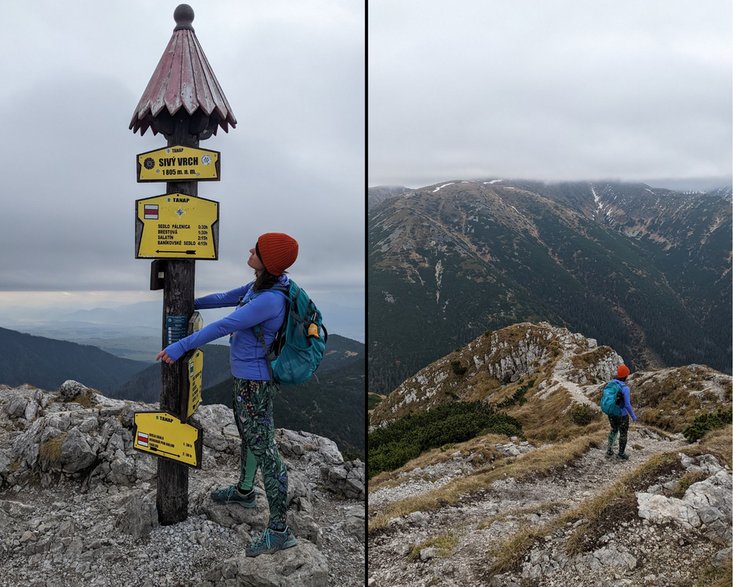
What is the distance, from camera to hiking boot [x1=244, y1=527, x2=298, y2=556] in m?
4.73

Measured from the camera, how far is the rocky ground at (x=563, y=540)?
5309mm

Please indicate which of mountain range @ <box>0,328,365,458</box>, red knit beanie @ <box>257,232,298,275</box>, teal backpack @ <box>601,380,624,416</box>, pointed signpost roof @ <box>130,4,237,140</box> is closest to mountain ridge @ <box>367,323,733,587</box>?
teal backpack @ <box>601,380,624,416</box>

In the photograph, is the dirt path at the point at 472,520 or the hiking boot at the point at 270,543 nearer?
the hiking boot at the point at 270,543

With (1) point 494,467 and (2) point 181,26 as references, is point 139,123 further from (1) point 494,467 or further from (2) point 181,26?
(1) point 494,467

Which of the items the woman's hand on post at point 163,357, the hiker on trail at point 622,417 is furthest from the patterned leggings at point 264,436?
the hiker on trail at point 622,417

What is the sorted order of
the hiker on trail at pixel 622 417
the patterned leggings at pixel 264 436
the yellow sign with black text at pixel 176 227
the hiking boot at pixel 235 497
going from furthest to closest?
1. the hiker on trail at pixel 622 417
2. the hiking boot at pixel 235 497
3. the yellow sign with black text at pixel 176 227
4. the patterned leggings at pixel 264 436

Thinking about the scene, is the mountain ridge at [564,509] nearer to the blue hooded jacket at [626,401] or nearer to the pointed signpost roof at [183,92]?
the blue hooded jacket at [626,401]

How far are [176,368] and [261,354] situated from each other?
1430mm

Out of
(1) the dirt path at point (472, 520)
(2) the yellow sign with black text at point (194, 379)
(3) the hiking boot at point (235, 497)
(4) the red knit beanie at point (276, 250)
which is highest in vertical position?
(4) the red knit beanie at point (276, 250)

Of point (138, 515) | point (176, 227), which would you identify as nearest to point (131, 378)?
point (138, 515)

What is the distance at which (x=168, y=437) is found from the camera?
5434 millimetres

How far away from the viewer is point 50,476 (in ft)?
23.7

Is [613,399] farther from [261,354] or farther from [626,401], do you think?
[261,354]

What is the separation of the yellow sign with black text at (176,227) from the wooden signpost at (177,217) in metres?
0.01
